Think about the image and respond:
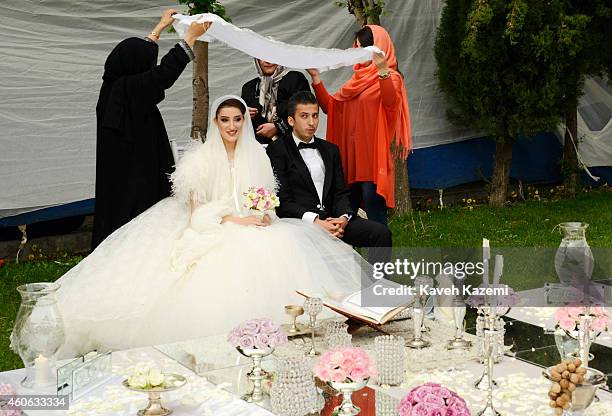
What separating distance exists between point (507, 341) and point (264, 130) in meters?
2.39

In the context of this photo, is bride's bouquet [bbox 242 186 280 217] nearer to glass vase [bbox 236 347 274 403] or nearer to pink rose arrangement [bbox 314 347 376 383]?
glass vase [bbox 236 347 274 403]

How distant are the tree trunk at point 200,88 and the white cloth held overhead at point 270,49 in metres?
0.96

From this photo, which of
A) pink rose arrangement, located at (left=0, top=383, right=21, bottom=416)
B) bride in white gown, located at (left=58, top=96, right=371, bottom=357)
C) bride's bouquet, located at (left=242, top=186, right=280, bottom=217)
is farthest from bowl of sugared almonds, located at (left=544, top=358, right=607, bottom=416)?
bride's bouquet, located at (left=242, top=186, right=280, bottom=217)

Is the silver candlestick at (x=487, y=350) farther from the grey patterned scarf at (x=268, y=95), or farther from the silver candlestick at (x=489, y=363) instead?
the grey patterned scarf at (x=268, y=95)

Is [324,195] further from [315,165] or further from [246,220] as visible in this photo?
[246,220]

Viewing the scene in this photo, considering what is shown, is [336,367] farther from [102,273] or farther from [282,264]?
[102,273]

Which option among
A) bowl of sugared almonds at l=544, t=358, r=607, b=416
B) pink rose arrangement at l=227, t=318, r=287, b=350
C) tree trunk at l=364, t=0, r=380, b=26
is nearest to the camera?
bowl of sugared almonds at l=544, t=358, r=607, b=416

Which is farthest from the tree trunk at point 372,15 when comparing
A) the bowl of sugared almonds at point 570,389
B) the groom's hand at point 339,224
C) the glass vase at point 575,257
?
the bowl of sugared almonds at point 570,389

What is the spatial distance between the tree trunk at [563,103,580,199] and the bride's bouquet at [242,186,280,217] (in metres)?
5.84

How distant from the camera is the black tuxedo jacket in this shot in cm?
539

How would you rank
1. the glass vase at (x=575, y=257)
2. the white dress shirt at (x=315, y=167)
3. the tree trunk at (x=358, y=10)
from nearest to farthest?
the glass vase at (x=575, y=257) < the white dress shirt at (x=315, y=167) < the tree trunk at (x=358, y=10)

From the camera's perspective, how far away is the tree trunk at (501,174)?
9383mm

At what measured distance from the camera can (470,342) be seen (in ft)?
12.5

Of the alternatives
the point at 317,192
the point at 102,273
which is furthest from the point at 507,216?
the point at 102,273
